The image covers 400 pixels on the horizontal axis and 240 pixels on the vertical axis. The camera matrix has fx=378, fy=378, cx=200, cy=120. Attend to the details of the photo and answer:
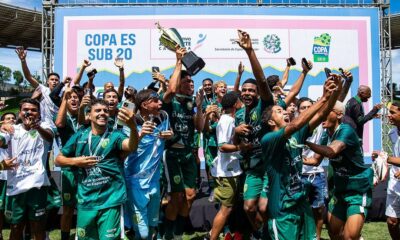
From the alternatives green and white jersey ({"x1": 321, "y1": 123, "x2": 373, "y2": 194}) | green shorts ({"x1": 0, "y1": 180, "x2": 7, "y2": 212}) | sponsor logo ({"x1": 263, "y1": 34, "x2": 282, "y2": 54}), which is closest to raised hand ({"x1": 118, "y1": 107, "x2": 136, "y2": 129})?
green and white jersey ({"x1": 321, "y1": 123, "x2": 373, "y2": 194})

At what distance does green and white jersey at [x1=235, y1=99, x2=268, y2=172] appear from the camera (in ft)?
14.2

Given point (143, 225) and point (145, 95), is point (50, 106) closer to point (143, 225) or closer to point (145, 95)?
point (145, 95)

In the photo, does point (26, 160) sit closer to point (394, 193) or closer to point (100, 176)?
point (100, 176)

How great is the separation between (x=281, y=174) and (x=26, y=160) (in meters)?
2.91

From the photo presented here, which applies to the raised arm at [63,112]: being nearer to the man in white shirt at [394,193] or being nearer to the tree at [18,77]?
the man in white shirt at [394,193]

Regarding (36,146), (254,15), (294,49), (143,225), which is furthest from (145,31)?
(143,225)

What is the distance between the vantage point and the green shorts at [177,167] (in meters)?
4.88

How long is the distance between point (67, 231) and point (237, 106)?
2.89 metres

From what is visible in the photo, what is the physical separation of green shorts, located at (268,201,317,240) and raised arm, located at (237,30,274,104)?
1.21 metres

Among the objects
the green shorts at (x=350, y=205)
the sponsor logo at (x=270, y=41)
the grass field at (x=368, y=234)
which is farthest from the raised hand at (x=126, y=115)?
the sponsor logo at (x=270, y=41)

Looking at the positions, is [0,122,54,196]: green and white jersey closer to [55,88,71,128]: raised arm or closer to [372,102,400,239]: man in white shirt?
[55,88,71,128]: raised arm

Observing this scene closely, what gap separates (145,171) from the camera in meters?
3.97

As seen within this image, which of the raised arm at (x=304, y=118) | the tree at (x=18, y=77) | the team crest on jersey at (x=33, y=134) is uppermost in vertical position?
the tree at (x=18, y=77)

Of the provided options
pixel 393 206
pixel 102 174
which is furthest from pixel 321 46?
pixel 102 174
